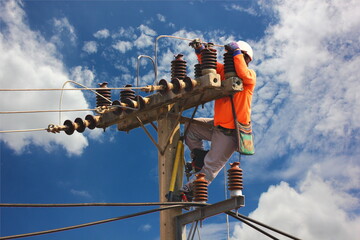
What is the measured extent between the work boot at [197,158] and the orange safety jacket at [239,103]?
27.8 inches

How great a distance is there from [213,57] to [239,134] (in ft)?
4.68

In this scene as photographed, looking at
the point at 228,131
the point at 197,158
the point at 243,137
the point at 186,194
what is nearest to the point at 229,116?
the point at 228,131

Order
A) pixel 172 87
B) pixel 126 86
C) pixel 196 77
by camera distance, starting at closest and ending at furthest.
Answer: pixel 172 87
pixel 196 77
pixel 126 86

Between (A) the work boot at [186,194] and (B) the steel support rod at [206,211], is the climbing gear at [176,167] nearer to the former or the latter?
(A) the work boot at [186,194]

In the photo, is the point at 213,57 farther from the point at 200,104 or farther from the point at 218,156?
the point at 218,156

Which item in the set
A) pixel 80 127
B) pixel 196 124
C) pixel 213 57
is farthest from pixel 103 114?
pixel 213 57

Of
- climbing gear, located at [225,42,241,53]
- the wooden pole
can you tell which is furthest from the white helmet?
the wooden pole

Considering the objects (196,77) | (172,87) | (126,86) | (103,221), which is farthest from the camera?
(126,86)

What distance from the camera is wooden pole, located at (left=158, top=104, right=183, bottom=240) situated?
11.0 metres

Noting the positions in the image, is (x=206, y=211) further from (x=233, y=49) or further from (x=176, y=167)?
(x=233, y=49)

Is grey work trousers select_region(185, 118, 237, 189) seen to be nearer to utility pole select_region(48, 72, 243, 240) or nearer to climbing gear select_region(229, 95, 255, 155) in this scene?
climbing gear select_region(229, 95, 255, 155)

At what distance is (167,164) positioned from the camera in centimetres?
1146

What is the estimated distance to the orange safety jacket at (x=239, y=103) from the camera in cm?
1096

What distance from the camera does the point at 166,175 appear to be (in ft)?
37.5
